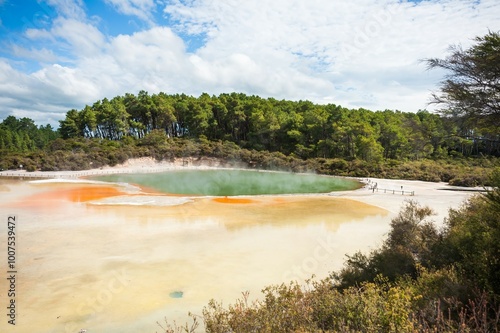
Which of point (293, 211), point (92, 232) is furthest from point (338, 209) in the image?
point (92, 232)

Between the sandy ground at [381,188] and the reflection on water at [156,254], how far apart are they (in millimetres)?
4894

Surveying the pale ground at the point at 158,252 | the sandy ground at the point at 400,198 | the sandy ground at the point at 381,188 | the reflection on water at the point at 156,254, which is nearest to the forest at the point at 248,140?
the sandy ground at the point at 381,188

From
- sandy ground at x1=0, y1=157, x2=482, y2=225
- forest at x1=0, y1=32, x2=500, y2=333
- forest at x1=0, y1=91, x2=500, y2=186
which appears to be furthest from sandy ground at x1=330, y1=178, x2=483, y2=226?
forest at x1=0, y1=91, x2=500, y2=186

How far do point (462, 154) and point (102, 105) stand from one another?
80.2 metres

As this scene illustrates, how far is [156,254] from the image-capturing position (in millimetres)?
13406

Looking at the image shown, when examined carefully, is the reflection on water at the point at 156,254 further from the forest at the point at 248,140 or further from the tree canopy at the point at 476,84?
the forest at the point at 248,140

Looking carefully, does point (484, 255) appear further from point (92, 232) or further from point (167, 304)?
point (92, 232)

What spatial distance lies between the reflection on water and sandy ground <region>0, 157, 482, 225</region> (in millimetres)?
4894

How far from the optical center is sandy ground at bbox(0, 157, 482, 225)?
87.1 ft

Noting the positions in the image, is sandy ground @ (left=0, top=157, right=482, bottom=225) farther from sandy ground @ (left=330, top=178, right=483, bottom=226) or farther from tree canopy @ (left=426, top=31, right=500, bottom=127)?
tree canopy @ (left=426, top=31, right=500, bottom=127)

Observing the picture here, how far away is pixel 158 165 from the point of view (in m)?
62.9

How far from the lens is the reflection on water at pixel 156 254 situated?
8.98 meters

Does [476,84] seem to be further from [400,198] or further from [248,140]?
[248,140]

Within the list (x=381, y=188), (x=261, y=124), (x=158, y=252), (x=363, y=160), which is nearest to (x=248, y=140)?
(x=261, y=124)
